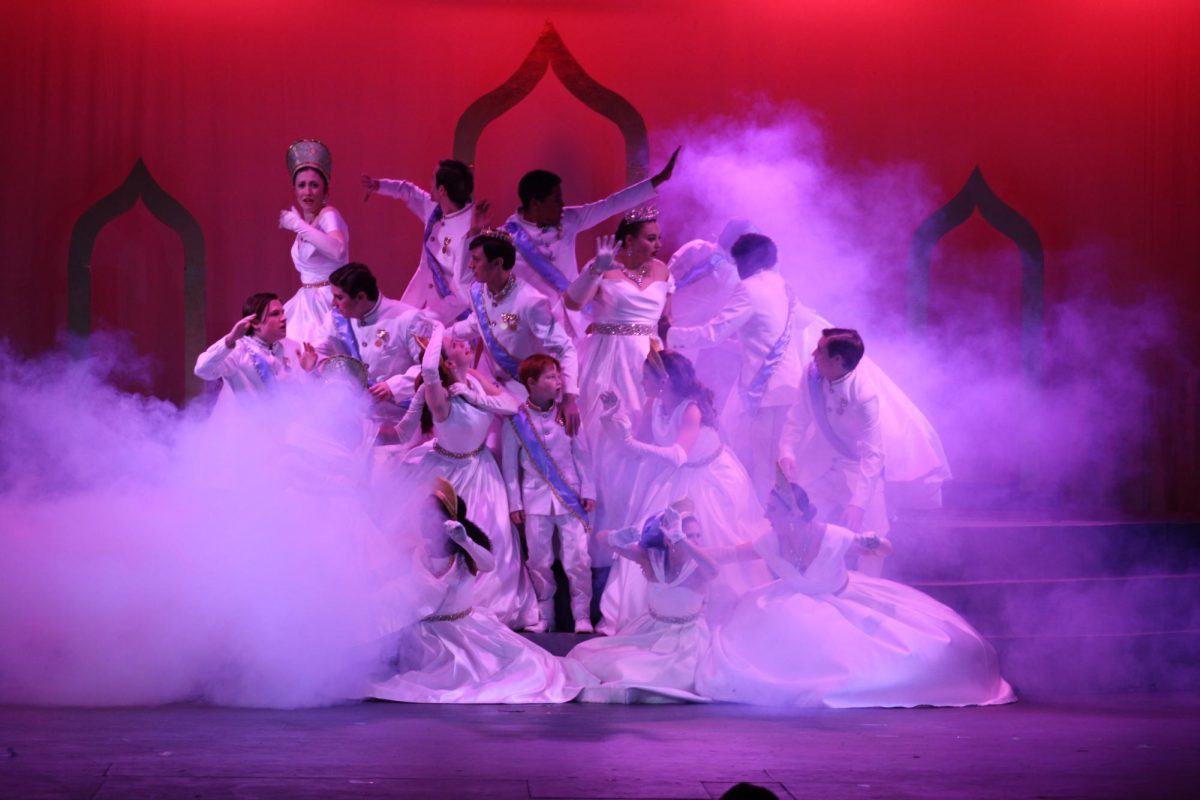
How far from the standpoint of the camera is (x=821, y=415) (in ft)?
18.8

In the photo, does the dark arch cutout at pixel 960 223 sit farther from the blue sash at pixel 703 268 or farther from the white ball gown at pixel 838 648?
the white ball gown at pixel 838 648

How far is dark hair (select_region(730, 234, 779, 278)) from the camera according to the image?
625 centimetres

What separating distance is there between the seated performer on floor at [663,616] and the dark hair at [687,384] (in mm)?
521

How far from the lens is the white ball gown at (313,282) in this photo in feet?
20.6

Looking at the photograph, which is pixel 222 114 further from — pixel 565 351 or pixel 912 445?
pixel 912 445

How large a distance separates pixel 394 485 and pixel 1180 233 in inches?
176

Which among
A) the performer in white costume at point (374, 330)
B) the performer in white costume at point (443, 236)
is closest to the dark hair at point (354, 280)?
the performer in white costume at point (374, 330)

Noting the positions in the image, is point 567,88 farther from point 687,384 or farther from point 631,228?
point 687,384

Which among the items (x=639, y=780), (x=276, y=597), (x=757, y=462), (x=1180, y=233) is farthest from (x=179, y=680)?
(x=1180, y=233)

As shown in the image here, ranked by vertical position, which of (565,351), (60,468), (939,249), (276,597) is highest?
(939,249)

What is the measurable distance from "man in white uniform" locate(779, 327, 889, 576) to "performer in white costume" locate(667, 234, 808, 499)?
0.34 metres

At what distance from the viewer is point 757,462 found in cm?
622

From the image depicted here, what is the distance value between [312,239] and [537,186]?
0.97 m

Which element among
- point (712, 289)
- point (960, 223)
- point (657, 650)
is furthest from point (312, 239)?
point (960, 223)
